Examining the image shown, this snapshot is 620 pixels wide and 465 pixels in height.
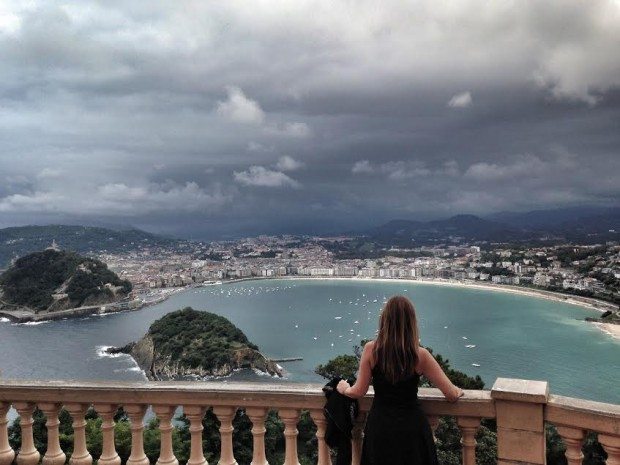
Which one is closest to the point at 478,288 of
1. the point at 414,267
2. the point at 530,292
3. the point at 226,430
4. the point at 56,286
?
the point at 530,292

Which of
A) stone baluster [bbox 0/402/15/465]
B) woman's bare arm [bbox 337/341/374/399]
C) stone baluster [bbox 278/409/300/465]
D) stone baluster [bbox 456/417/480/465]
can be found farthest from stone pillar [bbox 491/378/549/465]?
stone baluster [bbox 0/402/15/465]

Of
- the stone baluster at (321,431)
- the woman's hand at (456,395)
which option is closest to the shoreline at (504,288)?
the woman's hand at (456,395)

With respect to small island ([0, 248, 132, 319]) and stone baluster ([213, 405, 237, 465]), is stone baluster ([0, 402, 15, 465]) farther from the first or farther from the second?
small island ([0, 248, 132, 319])

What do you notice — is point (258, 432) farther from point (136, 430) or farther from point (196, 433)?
point (136, 430)

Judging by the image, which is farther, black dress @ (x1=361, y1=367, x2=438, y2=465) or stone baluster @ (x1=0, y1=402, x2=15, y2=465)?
stone baluster @ (x1=0, y1=402, x2=15, y2=465)

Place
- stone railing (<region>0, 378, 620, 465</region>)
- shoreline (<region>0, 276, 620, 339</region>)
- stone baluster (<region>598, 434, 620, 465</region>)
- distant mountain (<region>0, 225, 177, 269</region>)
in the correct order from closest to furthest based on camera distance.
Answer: stone baluster (<region>598, 434, 620, 465</region>) < stone railing (<region>0, 378, 620, 465</region>) < shoreline (<region>0, 276, 620, 339</region>) < distant mountain (<region>0, 225, 177, 269</region>)

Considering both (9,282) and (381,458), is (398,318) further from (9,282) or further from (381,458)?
(9,282)

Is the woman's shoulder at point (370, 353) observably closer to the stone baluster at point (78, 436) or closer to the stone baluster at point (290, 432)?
the stone baluster at point (290, 432)
